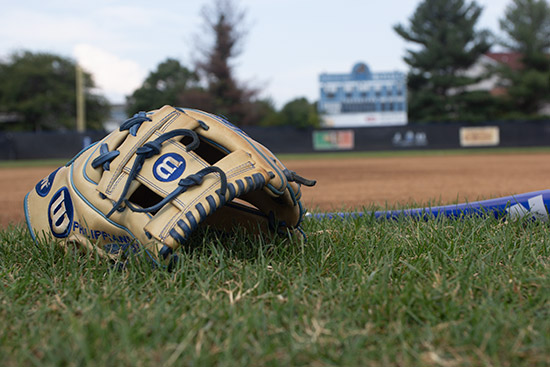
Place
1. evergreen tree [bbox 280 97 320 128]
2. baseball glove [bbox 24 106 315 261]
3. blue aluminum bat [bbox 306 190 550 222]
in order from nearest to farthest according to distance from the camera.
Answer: baseball glove [bbox 24 106 315 261] → blue aluminum bat [bbox 306 190 550 222] → evergreen tree [bbox 280 97 320 128]

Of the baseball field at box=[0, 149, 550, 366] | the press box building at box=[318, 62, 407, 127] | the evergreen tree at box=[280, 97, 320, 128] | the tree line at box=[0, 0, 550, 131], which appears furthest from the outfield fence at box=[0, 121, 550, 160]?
the baseball field at box=[0, 149, 550, 366]

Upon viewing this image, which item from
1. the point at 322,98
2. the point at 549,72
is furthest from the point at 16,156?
the point at 549,72

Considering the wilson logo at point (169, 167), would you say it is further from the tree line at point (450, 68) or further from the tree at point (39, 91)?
the tree at point (39, 91)

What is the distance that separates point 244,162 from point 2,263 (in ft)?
Result: 2.79

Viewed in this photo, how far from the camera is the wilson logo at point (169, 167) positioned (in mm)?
1394

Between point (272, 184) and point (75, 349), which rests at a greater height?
point (272, 184)

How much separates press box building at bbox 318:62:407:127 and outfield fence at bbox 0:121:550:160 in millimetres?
11942

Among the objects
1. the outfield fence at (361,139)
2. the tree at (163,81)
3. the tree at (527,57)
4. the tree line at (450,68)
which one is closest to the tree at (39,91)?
the tree at (163,81)

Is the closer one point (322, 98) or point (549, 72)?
point (549, 72)

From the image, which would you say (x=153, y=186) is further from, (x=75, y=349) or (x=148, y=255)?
(x=75, y=349)

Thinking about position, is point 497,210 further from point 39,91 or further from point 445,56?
point 39,91

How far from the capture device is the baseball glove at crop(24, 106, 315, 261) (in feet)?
4.34

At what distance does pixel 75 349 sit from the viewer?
0.85 m

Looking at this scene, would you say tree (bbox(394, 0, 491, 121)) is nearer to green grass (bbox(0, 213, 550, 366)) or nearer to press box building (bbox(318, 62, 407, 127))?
press box building (bbox(318, 62, 407, 127))
